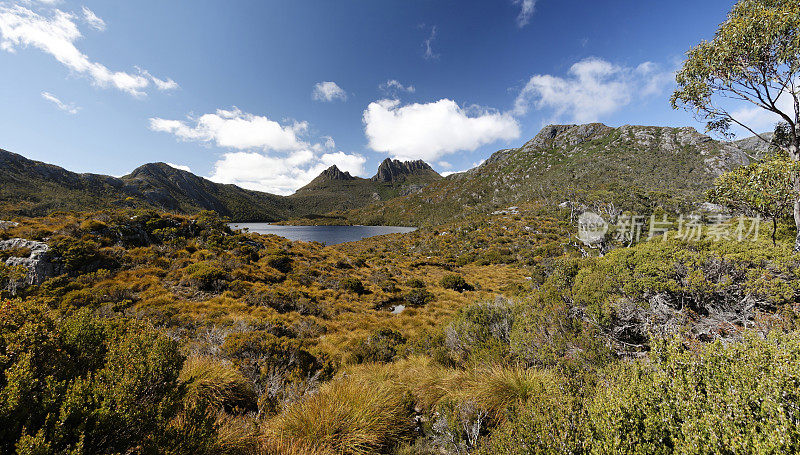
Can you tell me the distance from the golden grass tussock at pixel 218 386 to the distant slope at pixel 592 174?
38864mm

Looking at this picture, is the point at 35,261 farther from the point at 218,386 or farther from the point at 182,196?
the point at 182,196

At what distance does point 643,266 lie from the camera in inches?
237

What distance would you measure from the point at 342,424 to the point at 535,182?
113 meters

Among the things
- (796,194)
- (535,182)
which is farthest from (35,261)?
(535,182)

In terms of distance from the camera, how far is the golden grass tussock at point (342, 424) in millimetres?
3975

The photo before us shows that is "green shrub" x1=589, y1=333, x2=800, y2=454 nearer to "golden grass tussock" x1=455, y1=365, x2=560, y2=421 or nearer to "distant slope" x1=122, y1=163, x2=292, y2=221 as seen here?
"golden grass tussock" x1=455, y1=365, x2=560, y2=421

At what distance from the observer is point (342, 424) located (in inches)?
168

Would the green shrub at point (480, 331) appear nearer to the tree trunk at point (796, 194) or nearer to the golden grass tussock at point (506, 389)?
the golden grass tussock at point (506, 389)

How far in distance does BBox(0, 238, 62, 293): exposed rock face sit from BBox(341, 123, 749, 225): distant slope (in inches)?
1938

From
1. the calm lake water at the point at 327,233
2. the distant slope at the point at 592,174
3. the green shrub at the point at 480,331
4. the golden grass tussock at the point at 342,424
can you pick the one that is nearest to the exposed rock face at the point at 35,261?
the golden grass tussock at the point at 342,424

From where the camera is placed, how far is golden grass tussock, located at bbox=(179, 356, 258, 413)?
5023mm

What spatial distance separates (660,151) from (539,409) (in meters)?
132

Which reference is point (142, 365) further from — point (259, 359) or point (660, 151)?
point (660, 151)

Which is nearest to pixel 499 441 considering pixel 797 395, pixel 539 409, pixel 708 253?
pixel 539 409
